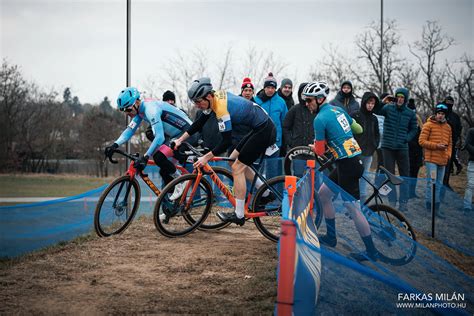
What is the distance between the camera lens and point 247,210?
7055 millimetres

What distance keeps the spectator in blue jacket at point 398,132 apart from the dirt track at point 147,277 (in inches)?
140

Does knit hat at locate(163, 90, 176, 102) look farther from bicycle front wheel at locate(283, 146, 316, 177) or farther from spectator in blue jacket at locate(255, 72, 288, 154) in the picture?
bicycle front wheel at locate(283, 146, 316, 177)

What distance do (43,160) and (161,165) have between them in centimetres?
4372

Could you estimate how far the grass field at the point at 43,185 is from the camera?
3612 centimetres

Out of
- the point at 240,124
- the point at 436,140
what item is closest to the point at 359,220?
the point at 240,124

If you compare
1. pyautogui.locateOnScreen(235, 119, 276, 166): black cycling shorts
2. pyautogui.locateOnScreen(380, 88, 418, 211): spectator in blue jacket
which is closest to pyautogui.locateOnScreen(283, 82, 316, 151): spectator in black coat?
pyautogui.locateOnScreen(380, 88, 418, 211): spectator in blue jacket

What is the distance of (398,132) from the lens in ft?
32.6

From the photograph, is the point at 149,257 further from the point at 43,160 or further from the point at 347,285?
the point at 43,160

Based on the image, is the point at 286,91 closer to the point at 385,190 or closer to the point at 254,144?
the point at 254,144

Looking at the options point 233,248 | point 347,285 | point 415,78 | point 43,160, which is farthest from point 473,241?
point 43,160

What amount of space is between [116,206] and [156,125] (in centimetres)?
121

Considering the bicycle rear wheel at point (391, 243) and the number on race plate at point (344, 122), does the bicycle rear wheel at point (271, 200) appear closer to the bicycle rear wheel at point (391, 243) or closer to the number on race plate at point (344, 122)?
the number on race plate at point (344, 122)

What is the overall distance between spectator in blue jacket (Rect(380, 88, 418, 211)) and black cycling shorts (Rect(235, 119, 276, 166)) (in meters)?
3.76

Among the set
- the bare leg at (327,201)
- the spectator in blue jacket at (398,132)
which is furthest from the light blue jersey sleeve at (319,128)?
the spectator in blue jacket at (398,132)
